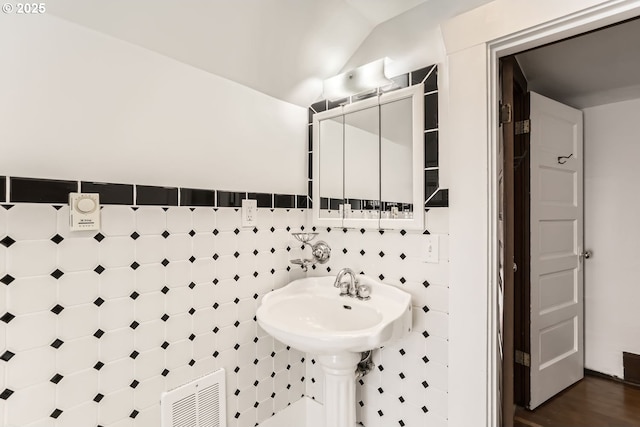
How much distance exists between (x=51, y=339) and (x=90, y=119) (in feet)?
2.52

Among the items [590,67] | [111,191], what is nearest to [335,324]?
[111,191]

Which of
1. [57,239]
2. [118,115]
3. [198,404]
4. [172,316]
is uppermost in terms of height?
[118,115]

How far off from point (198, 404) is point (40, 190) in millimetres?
1076

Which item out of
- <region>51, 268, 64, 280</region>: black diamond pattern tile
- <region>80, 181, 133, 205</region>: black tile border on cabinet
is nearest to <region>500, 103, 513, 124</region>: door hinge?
<region>80, 181, 133, 205</region>: black tile border on cabinet

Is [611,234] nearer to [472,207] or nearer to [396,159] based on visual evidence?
[472,207]

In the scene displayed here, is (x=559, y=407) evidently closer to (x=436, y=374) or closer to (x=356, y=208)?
(x=436, y=374)

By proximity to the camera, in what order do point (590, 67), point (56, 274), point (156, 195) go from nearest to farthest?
point (56, 274) → point (156, 195) → point (590, 67)

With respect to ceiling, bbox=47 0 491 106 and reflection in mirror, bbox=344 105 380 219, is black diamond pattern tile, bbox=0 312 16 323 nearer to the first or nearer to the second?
ceiling, bbox=47 0 491 106

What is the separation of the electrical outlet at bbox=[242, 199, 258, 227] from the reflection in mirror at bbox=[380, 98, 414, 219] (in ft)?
2.15

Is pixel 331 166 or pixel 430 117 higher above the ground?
pixel 430 117

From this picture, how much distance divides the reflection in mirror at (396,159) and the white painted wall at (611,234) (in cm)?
205

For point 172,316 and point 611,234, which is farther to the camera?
point 611,234

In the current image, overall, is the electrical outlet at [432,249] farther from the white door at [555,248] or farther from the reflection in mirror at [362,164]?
the white door at [555,248]

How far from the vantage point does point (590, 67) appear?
6.70ft
